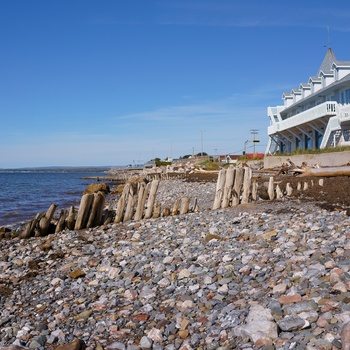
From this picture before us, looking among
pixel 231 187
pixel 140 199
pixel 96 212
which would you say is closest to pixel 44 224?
pixel 96 212

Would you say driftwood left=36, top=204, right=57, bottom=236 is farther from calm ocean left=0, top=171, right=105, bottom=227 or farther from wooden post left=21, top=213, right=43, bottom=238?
calm ocean left=0, top=171, right=105, bottom=227

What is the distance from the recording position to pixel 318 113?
37.3 meters

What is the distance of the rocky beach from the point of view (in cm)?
427

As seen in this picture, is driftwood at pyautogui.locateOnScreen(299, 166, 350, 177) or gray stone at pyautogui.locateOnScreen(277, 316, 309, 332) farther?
driftwood at pyautogui.locateOnScreen(299, 166, 350, 177)

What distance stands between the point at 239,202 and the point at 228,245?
6.02 m

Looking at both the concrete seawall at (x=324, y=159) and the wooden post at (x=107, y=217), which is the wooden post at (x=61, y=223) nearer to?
the wooden post at (x=107, y=217)

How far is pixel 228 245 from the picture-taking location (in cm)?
771

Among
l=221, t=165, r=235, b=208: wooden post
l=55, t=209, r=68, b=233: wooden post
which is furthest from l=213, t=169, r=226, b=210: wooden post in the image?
l=55, t=209, r=68, b=233: wooden post

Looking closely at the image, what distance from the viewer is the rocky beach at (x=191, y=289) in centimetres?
427

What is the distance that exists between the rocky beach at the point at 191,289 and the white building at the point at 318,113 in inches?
1020

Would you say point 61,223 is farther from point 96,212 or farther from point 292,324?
point 292,324

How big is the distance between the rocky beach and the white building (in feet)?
85.0

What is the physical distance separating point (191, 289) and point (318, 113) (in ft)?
113

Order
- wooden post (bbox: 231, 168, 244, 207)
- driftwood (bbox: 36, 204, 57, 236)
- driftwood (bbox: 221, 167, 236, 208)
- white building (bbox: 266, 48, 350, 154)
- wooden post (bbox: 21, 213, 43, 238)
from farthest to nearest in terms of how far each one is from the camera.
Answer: white building (bbox: 266, 48, 350, 154)
wooden post (bbox: 231, 168, 244, 207)
driftwood (bbox: 221, 167, 236, 208)
driftwood (bbox: 36, 204, 57, 236)
wooden post (bbox: 21, 213, 43, 238)
